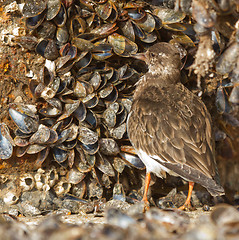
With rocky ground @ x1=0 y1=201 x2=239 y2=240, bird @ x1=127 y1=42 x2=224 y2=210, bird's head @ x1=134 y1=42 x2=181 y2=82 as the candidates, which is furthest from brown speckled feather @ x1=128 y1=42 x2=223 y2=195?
A: rocky ground @ x1=0 y1=201 x2=239 y2=240

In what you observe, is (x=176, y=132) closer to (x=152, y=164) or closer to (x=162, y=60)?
(x=152, y=164)

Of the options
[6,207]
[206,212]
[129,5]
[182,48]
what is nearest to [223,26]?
[182,48]

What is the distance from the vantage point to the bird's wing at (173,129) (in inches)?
89.9

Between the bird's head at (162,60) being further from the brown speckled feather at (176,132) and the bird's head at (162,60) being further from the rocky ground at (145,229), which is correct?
the rocky ground at (145,229)

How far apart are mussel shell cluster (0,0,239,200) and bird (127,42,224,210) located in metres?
0.11

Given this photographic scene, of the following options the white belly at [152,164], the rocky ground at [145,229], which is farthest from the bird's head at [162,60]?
the rocky ground at [145,229]

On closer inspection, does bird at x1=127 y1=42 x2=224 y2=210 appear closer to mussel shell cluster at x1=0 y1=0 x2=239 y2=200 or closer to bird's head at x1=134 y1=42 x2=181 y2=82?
bird's head at x1=134 y1=42 x2=181 y2=82

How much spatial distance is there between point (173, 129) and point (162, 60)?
595mm

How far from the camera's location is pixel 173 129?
236cm

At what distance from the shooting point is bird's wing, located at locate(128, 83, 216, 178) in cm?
228

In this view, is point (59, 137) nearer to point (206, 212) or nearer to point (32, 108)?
point (32, 108)

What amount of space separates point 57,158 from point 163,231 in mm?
1271

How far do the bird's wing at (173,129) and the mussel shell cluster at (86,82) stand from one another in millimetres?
179

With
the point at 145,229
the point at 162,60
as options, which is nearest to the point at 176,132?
the point at 162,60
